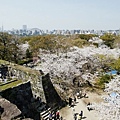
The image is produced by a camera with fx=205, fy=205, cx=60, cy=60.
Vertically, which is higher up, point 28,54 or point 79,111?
point 28,54

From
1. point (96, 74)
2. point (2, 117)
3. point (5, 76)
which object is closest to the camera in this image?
point (2, 117)

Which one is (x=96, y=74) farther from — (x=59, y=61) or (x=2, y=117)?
(x=2, y=117)

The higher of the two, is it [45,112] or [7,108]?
[7,108]

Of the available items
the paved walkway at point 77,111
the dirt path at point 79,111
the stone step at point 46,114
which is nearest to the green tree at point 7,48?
the dirt path at point 79,111

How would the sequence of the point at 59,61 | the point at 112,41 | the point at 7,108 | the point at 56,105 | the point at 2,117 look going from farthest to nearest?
1. the point at 112,41
2. the point at 59,61
3. the point at 56,105
4. the point at 7,108
5. the point at 2,117

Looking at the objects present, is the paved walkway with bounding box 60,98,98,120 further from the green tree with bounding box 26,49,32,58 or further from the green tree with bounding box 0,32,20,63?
the green tree with bounding box 26,49,32,58

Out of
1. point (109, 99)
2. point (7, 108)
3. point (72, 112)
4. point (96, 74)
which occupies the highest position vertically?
point (7, 108)

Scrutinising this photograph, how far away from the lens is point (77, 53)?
76.7 feet

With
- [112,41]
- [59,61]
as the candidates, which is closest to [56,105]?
[59,61]

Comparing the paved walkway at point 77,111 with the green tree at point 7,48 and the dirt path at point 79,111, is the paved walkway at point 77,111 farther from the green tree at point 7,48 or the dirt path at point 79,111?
the green tree at point 7,48

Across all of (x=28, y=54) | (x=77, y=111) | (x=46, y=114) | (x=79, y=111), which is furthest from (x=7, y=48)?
(x=79, y=111)

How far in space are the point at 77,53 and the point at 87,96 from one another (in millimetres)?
6068

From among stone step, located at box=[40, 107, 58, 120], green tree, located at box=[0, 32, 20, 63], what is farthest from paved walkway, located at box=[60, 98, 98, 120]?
green tree, located at box=[0, 32, 20, 63]

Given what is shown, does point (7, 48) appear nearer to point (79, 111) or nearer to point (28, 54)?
point (28, 54)
